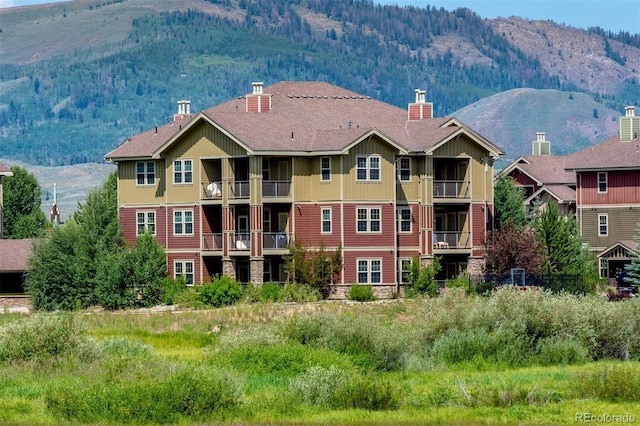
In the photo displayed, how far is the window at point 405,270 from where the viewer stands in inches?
2881

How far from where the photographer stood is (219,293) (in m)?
69.1

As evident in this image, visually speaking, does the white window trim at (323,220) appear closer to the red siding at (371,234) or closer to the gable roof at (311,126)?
the red siding at (371,234)

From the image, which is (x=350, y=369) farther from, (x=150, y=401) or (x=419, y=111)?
(x=419, y=111)

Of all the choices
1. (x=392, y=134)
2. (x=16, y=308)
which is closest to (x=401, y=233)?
(x=392, y=134)

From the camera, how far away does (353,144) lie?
234 ft

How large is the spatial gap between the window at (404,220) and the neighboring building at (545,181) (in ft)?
71.8

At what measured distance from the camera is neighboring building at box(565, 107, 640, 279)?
282 ft

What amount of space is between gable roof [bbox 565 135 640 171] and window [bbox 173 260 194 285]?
24.9m

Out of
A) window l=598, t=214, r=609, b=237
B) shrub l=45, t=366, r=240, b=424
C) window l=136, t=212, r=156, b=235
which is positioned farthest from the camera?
window l=598, t=214, r=609, b=237

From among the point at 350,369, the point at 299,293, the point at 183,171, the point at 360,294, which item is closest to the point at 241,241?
the point at 299,293

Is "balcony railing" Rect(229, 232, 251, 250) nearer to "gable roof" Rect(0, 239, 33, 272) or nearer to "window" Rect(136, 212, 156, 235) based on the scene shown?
"window" Rect(136, 212, 156, 235)

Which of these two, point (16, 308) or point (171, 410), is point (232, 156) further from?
point (171, 410)

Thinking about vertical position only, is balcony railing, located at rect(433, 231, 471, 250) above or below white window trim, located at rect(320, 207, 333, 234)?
below

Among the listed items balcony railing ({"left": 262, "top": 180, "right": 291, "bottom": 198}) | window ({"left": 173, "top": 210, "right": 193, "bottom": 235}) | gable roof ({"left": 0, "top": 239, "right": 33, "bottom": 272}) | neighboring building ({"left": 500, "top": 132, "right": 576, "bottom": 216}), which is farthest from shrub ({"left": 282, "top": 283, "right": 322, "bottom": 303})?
neighboring building ({"left": 500, "top": 132, "right": 576, "bottom": 216})
